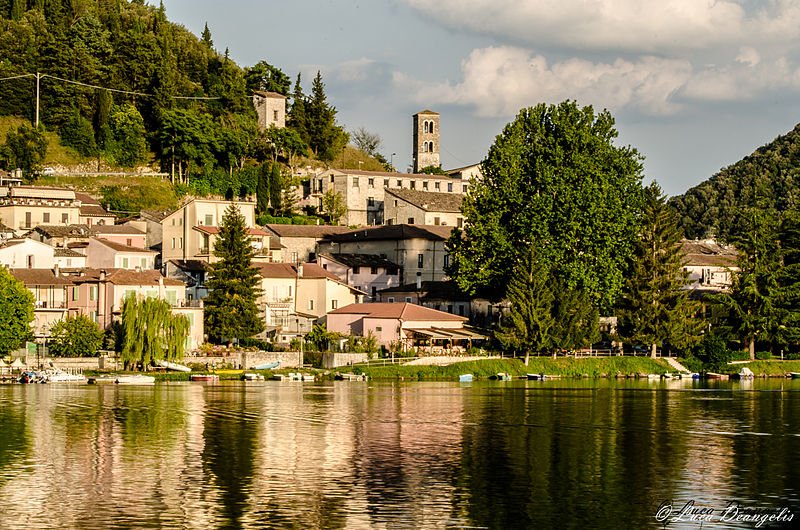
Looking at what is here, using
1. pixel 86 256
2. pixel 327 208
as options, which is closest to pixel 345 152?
pixel 327 208

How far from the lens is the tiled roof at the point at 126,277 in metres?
71.2

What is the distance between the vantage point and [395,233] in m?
94.0

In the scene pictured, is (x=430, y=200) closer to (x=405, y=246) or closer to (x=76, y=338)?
(x=405, y=246)

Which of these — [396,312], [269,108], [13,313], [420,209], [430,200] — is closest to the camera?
[13,313]

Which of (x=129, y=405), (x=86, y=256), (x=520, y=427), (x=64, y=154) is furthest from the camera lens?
(x=64, y=154)

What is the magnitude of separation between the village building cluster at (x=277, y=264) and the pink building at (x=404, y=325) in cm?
10

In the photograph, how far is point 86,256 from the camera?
82.3m

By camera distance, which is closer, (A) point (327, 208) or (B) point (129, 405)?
(B) point (129, 405)

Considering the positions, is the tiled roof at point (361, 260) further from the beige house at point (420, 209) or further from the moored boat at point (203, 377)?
the moored boat at point (203, 377)

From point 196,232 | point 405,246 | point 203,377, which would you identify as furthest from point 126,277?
point 405,246

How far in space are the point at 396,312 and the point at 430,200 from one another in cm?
3144

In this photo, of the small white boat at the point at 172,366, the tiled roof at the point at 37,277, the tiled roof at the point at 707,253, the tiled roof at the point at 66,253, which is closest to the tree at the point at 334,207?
the tiled roof at the point at 66,253

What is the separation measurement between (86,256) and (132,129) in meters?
30.5

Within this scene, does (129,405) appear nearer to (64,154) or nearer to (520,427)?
(520,427)
